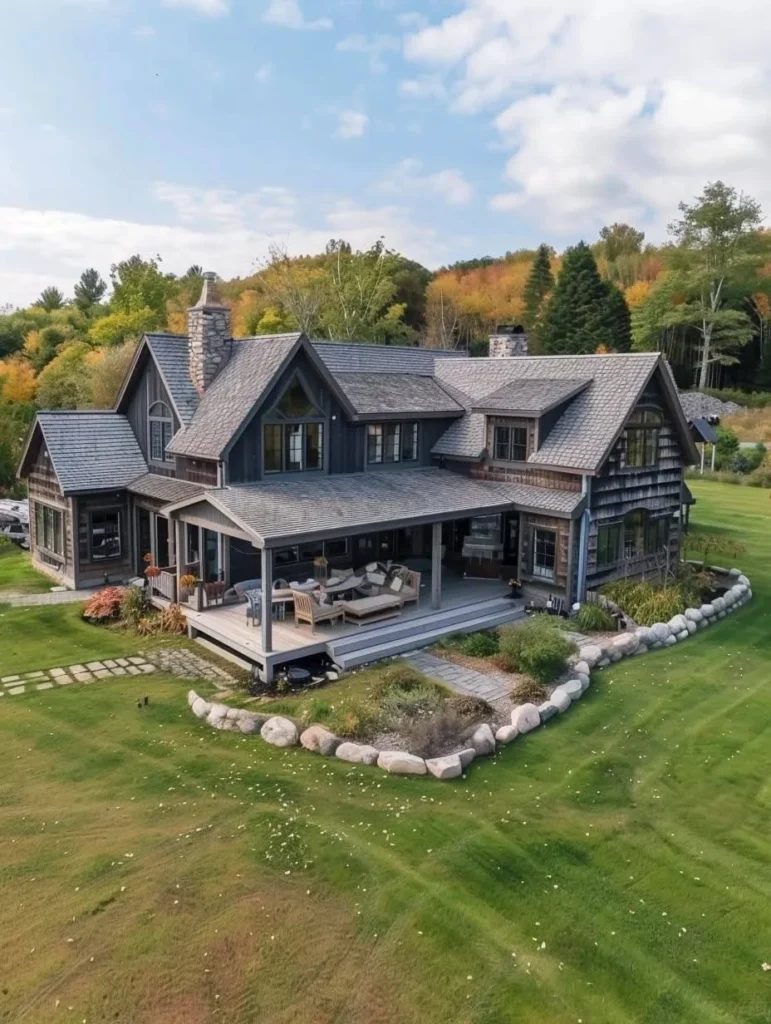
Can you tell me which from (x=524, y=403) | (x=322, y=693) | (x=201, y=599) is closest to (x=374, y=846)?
(x=322, y=693)

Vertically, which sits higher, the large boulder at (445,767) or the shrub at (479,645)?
the shrub at (479,645)

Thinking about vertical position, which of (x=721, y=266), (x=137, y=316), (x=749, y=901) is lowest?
(x=749, y=901)

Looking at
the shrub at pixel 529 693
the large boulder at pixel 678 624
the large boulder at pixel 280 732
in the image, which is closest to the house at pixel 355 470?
the large boulder at pixel 678 624

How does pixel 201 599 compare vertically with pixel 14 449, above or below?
below

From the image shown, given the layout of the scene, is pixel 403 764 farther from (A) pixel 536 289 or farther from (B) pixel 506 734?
(A) pixel 536 289

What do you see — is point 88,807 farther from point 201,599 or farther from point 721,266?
point 721,266

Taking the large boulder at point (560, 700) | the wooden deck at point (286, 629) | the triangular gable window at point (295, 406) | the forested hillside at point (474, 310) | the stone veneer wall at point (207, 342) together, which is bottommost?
the large boulder at point (560, 700)

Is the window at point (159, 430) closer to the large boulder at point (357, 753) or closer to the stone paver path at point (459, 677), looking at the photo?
the stone paver path at point (459, 677)
